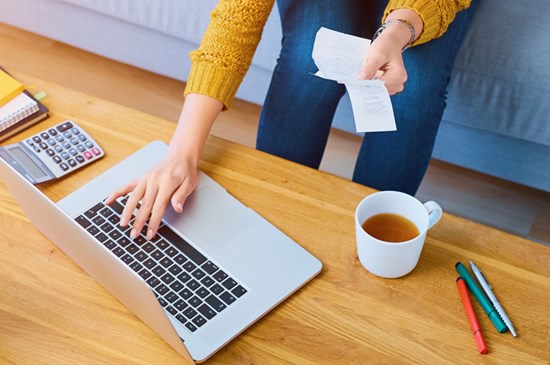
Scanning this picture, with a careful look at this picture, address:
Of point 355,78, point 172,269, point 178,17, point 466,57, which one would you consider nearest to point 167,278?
point 172,269

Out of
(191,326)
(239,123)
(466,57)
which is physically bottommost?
(239,123)

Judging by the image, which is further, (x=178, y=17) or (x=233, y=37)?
(x=178, y=17)

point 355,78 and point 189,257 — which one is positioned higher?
point 355,78

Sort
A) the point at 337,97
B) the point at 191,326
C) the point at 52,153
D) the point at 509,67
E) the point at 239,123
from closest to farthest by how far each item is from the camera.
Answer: the point at 191,326, the point at 52,153, the point at 337,97, the point at 509,67, the point at 239,123

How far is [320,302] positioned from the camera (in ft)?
3.05

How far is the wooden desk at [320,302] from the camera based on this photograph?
88 cm

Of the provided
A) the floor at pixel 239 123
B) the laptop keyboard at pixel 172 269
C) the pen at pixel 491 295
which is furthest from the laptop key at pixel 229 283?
the floor at pixel 239 123

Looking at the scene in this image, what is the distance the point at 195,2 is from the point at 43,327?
102 centimetres

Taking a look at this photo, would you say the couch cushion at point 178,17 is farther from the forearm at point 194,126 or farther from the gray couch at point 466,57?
the forearm at point 194,126

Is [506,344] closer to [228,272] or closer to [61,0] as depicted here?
[228,272]

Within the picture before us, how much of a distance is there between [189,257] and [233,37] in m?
0.40

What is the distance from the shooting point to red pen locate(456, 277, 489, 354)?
87 cm

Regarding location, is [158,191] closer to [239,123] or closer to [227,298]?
[227,298]

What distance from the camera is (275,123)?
1.27 m
